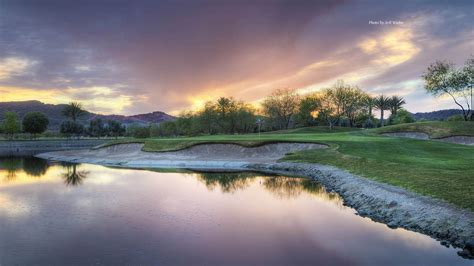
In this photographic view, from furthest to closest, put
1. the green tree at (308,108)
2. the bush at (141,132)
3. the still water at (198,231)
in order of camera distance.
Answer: the bush at (141,132) → the green tree at (308,108) → the still water at (198,231)

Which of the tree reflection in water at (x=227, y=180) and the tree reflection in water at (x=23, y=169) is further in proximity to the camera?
the tree reflection in water at (x=23, y=169)

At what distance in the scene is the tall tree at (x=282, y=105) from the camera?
110m

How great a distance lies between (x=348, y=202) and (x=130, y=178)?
2108 centimetres

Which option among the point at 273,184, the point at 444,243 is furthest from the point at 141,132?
the point at 444,243

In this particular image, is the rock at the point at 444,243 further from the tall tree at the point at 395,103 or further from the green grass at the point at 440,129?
the tall tree at the point at 395,103

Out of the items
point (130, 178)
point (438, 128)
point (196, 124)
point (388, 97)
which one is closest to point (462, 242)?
point (130, 178)

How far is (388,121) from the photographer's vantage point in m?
118

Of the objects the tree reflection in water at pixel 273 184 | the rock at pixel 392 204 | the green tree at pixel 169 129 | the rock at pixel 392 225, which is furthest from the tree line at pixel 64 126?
the rock at pixel 392 225

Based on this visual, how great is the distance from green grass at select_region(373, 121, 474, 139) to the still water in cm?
3592

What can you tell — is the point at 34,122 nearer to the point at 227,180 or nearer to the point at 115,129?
the point at 115,129

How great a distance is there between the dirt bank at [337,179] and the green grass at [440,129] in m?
22.0

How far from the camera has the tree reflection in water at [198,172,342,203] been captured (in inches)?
916

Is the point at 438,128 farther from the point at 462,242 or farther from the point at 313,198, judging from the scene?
the point at 462,242

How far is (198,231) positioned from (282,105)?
3926 inches
